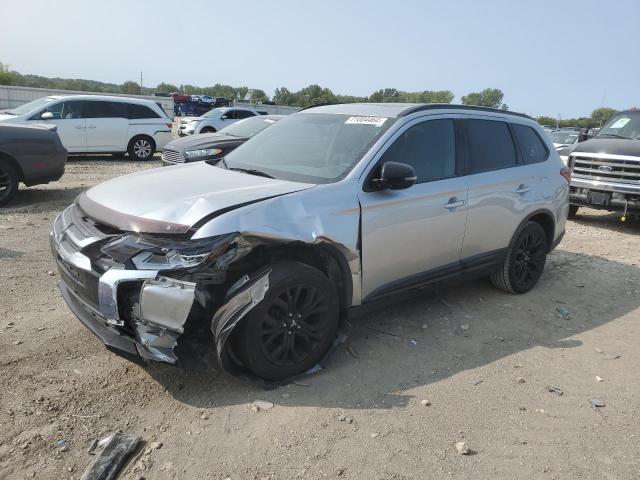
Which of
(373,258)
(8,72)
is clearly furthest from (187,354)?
(8,72)

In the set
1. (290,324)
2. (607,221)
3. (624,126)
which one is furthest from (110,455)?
(624,126)

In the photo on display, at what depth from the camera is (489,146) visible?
480cm

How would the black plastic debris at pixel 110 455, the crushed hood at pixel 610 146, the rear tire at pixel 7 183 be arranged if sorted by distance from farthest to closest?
the crushed hood at pixel 610 146
the rear tire at pixel 7 183
the black plastic debris at pixel 110 455

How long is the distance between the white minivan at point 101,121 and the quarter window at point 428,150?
1058 centimetres

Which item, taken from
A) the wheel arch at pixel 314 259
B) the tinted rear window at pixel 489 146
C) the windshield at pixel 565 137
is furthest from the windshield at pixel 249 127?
the windshield at pixel 565 137

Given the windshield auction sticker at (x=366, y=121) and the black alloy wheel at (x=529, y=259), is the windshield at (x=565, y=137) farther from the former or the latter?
the windshield auction sticker at (x=366, y=121)

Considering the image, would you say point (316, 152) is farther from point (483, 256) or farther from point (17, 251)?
point (17, 251)

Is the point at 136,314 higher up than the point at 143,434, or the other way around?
the point at 136,314

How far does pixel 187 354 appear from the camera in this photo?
3.15 meters

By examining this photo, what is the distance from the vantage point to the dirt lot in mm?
2734

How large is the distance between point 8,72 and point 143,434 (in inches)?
2343

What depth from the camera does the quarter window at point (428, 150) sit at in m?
4.00

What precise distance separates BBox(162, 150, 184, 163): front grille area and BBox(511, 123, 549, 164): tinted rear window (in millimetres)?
6203

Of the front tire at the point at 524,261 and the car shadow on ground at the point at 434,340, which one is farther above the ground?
the front tire at the point at 524,261
